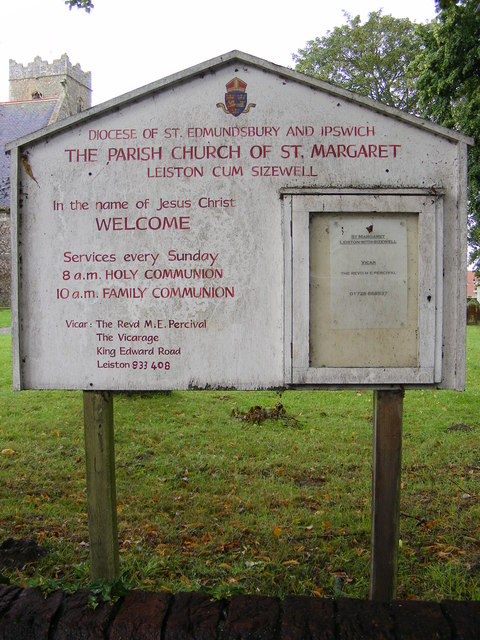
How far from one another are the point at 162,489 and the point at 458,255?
3.06 metres

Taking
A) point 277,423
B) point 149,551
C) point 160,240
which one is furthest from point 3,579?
point 277,423

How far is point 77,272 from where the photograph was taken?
2576 millimetres

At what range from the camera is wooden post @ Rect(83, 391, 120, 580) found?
2.65 meters

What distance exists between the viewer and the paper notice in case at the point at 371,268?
8.16ft

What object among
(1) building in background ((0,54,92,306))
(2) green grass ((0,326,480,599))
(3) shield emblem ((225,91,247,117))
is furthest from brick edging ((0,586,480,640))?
(1) building in background ((0,54,92,306))

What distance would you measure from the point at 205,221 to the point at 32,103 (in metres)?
29.6

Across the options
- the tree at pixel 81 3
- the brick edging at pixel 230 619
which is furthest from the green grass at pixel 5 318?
the brick edging at pixel 230 619

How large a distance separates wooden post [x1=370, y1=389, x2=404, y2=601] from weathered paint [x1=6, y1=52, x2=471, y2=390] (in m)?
0.14

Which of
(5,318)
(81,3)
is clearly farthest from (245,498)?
(5,318)

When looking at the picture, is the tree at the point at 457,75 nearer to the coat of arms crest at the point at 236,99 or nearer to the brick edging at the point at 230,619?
the coat of arms crest at the point at 236,99

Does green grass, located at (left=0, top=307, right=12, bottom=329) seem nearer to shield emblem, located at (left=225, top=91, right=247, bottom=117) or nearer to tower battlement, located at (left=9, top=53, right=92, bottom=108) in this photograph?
shield emblem, located at (left=225, top=91, right=247, bottom=117)

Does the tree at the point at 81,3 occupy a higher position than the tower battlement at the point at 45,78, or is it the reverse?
the tower battlement at the point at 45,78

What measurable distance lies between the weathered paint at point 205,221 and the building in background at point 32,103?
572 inches

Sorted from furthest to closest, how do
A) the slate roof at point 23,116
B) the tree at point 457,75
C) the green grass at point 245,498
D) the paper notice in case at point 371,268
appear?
1. the slate roof at point 23,116
2. the tree at point 457,75
3. the green grass at point 245,498
4. the paper notice in case at point 371,268
